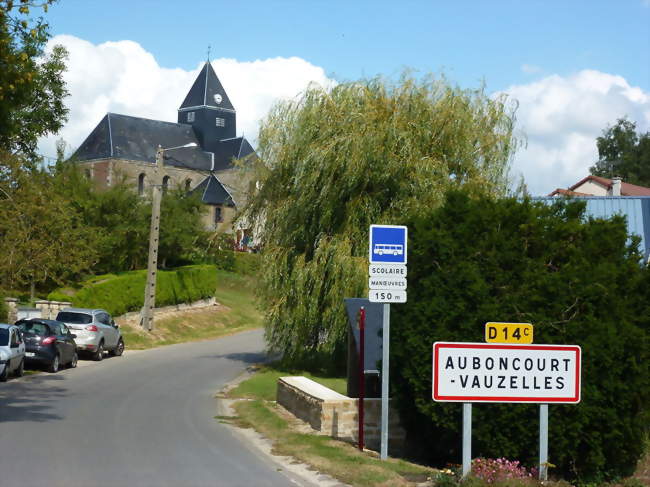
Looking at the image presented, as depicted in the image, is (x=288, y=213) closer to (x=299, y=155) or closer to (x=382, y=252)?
(x=299, y=155)

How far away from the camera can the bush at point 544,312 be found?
10.8 metres

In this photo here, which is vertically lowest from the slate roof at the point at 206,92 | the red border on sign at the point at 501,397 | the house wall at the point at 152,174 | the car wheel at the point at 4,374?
the car wheel at the point at 4,374

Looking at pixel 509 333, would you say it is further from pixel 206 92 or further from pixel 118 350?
pixel 206 92

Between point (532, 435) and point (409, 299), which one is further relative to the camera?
point (409, 299)

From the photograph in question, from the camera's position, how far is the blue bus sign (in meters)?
11.8

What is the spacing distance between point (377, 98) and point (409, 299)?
13916 millimetres

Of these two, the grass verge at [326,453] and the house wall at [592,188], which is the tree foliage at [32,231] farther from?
the house wall at [592,188]

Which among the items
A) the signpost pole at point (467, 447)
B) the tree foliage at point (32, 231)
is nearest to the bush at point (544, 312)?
the signpost pole at point (467, 447)

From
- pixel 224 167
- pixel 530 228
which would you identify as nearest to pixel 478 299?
pixel 530 228

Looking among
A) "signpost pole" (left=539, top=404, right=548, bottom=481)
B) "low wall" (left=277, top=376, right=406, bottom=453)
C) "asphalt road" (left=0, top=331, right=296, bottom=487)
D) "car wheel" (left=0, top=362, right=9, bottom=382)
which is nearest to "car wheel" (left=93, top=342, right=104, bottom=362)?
"asphalt road" (left=0, top=331, right=296, bottom=487)

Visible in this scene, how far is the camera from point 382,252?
1184cm

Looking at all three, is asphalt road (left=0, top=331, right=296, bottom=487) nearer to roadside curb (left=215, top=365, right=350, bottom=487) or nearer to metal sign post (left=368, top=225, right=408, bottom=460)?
roadside curb (left=215, top=365, right=350, bottom=487)

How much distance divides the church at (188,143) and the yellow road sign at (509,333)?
249ft

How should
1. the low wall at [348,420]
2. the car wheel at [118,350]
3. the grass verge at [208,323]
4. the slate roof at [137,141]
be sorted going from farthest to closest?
1. the slate roof at [137,141]
2. the grass verge at [208,323]
3. the car wheel at [118,350]
4. the low wall at [348,420]
